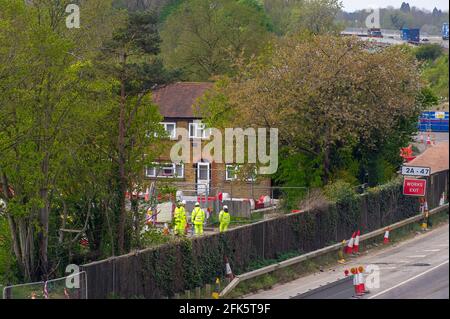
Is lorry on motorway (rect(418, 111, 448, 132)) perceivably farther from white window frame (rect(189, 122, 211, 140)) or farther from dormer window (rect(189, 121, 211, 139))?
dormer window (rect(189, 121, 211, 139))

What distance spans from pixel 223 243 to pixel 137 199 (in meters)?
2.67

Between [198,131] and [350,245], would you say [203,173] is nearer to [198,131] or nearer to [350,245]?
[198,131]

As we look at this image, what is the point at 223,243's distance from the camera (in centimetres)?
2725

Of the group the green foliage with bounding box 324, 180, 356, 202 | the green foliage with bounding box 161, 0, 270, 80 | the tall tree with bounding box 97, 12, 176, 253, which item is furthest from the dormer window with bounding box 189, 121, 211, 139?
the tall tree with bounding box 97, 12, 176, 253

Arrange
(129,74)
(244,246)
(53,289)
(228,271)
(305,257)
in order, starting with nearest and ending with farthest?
1. (53,289)
2. (129,74)
3. (228,271)
4. (244,246)
5. (305,257)

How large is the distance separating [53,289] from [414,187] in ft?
51.7

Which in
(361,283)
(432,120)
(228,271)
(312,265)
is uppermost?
(432,120)

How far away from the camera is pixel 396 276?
25.4m

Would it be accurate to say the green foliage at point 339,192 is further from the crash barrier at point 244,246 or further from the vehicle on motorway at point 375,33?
the vehicle on motorway at point 375,33

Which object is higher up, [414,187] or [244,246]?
[414,187]

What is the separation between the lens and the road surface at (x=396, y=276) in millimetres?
22156

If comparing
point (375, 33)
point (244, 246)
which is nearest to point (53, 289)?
point (244, 246)

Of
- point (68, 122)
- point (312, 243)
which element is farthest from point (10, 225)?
point (312, 243)

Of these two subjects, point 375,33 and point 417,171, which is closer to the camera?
point 417,171
